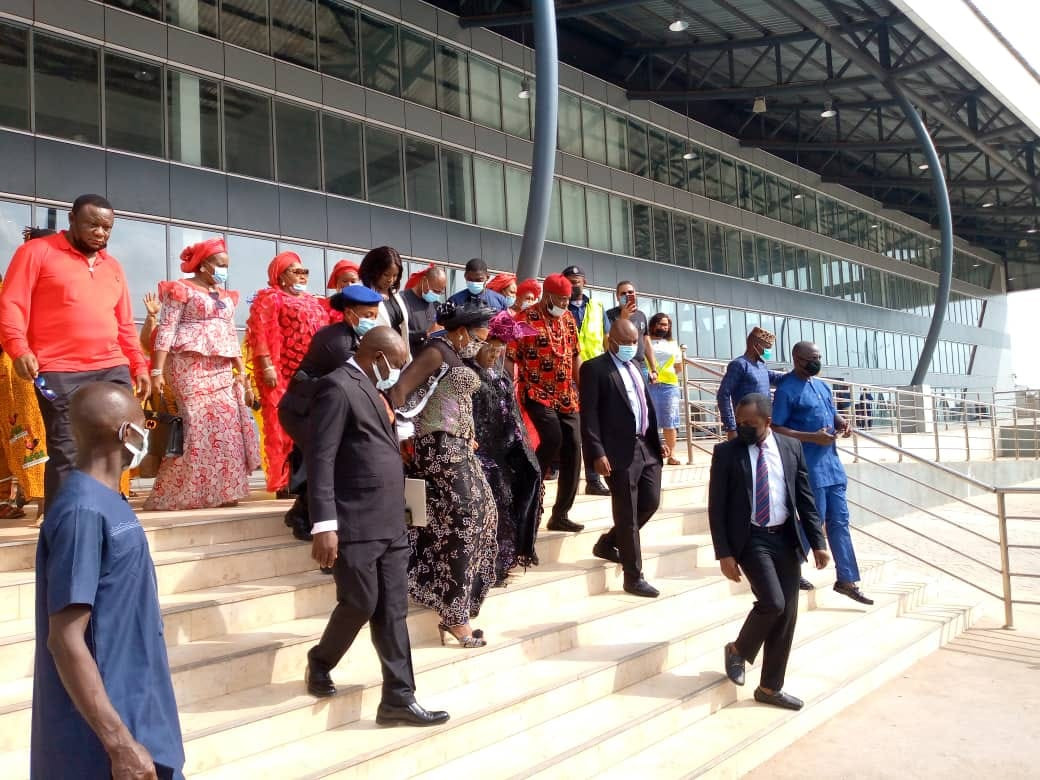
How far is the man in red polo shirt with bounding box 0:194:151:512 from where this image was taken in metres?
4.53

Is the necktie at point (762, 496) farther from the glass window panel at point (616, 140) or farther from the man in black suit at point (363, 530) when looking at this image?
the glass window panel at point (616, 140)

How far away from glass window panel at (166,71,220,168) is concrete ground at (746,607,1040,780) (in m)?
15.1

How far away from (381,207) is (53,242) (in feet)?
53.5

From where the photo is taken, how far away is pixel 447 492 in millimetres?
4914

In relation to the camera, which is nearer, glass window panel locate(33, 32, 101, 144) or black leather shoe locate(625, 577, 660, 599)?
black leather shoe locate(625, 577, 660, 599)

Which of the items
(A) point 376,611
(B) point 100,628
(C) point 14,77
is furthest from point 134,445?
(C) point 14,77

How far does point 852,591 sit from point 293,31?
1663cm

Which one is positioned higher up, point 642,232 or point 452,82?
point 452,82

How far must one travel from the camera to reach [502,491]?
5660 mm

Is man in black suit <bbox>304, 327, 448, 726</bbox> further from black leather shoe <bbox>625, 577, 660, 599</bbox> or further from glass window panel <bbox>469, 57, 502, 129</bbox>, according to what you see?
glass window panel <bbox>469, 57, 502, 129</bbox>

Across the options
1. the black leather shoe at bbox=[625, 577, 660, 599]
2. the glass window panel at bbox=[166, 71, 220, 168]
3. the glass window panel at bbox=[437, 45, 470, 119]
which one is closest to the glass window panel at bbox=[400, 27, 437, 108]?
the glass window panel at bbox=[437, 45, 470, 119]

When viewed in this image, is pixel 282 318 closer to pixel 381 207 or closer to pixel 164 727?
pixel 164 727

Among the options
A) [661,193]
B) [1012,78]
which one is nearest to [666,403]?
[1012,78]

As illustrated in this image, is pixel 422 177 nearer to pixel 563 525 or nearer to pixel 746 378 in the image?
pixel 746 378
